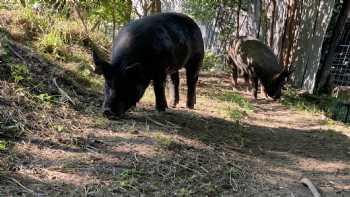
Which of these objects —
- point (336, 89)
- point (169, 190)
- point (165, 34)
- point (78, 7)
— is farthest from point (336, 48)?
point (169, 190)

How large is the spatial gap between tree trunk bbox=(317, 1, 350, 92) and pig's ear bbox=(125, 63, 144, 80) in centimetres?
785

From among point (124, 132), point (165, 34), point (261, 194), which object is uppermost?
point (165, 34)

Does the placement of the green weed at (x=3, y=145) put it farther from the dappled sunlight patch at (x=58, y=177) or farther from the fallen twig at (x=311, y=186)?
the fallen twig at (x=311, y=186)

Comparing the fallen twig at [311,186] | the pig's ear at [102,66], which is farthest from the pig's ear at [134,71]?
the fallen twig at [311,186]

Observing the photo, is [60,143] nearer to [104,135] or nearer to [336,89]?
[104,135]

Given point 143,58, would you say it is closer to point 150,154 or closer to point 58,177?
point 150,154

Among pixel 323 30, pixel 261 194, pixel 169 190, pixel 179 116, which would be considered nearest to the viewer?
pixel 169 190

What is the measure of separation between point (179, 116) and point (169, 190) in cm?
282

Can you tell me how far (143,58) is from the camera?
247 inches

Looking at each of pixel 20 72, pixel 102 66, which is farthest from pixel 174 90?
pixel 20 72

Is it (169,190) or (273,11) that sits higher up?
(273,11)

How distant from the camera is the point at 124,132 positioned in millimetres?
5703

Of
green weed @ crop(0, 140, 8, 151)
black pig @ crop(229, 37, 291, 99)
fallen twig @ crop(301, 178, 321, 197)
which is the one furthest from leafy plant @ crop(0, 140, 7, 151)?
black pig @ crop(229, 37, 291, 99)

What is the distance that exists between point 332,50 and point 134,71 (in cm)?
816
